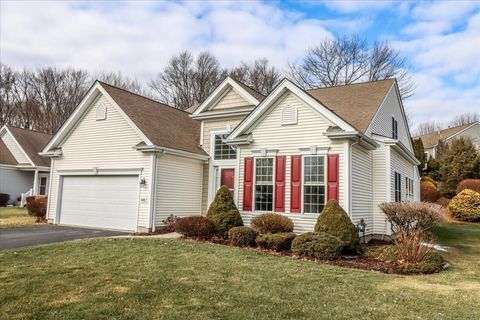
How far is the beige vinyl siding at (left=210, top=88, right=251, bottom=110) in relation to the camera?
16.8m

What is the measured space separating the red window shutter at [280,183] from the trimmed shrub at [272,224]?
2.61 ft

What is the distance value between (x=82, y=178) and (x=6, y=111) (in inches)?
1232

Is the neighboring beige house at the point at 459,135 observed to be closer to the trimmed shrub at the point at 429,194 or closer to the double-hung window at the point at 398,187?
the trimmed shrub at the point at 429,194

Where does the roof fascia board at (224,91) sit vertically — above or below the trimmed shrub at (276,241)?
above

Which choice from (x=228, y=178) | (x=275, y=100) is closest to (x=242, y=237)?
(x=275, y=100)

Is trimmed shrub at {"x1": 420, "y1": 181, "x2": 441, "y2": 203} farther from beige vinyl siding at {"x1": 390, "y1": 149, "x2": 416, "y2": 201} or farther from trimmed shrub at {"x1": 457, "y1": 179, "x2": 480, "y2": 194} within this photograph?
beige vinyl siding at {"x1": 390, "y1": 149, "x2": 416, "y2": 201}

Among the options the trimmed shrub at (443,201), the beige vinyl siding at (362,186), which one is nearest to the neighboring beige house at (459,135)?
the trimmed shrub at (443,201)

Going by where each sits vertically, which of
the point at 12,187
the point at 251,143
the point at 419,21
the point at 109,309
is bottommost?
the point at 109,309

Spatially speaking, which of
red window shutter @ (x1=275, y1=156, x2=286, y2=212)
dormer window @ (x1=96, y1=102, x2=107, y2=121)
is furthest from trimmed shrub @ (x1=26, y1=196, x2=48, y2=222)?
red window shutter @ (x1=275, y1=156, x2=286, y2=212)

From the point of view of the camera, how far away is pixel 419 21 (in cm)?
1300

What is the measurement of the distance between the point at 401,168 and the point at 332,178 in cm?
552

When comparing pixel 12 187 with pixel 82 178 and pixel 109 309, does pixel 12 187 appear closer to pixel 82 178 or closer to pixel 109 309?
pixel 82 178

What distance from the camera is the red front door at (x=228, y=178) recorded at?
16.2 meters

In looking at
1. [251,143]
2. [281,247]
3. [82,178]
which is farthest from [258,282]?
[82,178]
